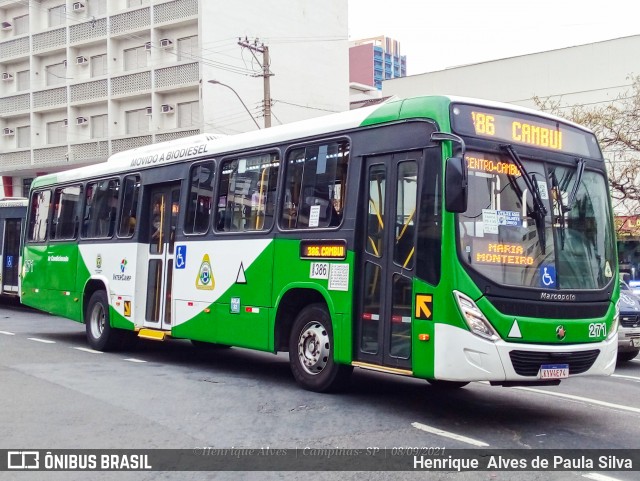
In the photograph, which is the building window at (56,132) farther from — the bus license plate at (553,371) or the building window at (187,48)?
the bus license plate at (553,371)

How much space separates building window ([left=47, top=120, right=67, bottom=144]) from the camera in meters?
44.0

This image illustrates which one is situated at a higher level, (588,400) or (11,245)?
(11,245)

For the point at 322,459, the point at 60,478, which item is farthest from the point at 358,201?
the point at 60,478

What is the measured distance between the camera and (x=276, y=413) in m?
8.74

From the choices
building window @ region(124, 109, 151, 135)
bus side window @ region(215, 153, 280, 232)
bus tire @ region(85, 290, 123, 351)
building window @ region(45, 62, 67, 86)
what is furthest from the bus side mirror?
building window @ region(45, 62, 67, 86)

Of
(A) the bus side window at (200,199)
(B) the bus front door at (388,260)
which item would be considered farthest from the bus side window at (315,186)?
(A) the bus side window at (200,199)

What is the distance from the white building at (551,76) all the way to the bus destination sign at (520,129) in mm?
34933

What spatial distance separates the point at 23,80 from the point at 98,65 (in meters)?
6.34

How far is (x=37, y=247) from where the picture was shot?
16906 millimetres

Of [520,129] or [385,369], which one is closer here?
[385,369]

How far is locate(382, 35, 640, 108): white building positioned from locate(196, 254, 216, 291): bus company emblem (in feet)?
113

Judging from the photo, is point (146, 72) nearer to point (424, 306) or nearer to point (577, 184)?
point (577, 184)

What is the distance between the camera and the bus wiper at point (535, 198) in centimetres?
849

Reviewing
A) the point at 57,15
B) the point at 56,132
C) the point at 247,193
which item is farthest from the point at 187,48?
the point at 247,193
